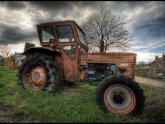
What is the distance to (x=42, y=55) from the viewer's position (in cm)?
746

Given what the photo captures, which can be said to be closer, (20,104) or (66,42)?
(20,104)

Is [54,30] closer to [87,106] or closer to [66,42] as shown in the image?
[66,42]

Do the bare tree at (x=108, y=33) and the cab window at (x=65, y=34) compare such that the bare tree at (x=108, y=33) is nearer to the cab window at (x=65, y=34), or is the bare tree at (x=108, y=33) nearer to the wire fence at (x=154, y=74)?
the wire fence at (x=154, y=74)

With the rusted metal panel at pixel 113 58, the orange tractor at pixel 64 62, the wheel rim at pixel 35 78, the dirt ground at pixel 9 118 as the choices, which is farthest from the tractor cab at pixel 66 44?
the dirt ground at pixel 9 118

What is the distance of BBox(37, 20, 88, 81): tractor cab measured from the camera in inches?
287

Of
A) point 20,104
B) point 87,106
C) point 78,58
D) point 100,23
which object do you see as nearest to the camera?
point 87,106

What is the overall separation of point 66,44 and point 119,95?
2.88 m

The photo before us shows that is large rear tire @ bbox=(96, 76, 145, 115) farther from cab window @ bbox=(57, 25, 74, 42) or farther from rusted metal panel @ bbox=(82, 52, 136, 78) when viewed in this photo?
cab window @ bbox=(57, 25, 74, 42)

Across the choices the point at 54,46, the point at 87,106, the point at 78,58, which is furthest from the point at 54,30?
the point at 87,106

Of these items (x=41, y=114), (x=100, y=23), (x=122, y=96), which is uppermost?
(x=100, y=23)

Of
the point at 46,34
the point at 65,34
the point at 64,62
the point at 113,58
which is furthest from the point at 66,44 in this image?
the point at 113,58

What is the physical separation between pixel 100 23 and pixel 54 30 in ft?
60.1

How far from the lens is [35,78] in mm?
7539

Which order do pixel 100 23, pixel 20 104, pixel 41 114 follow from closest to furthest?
pixel 41 114, pixel 20 104, pixel 100 23
